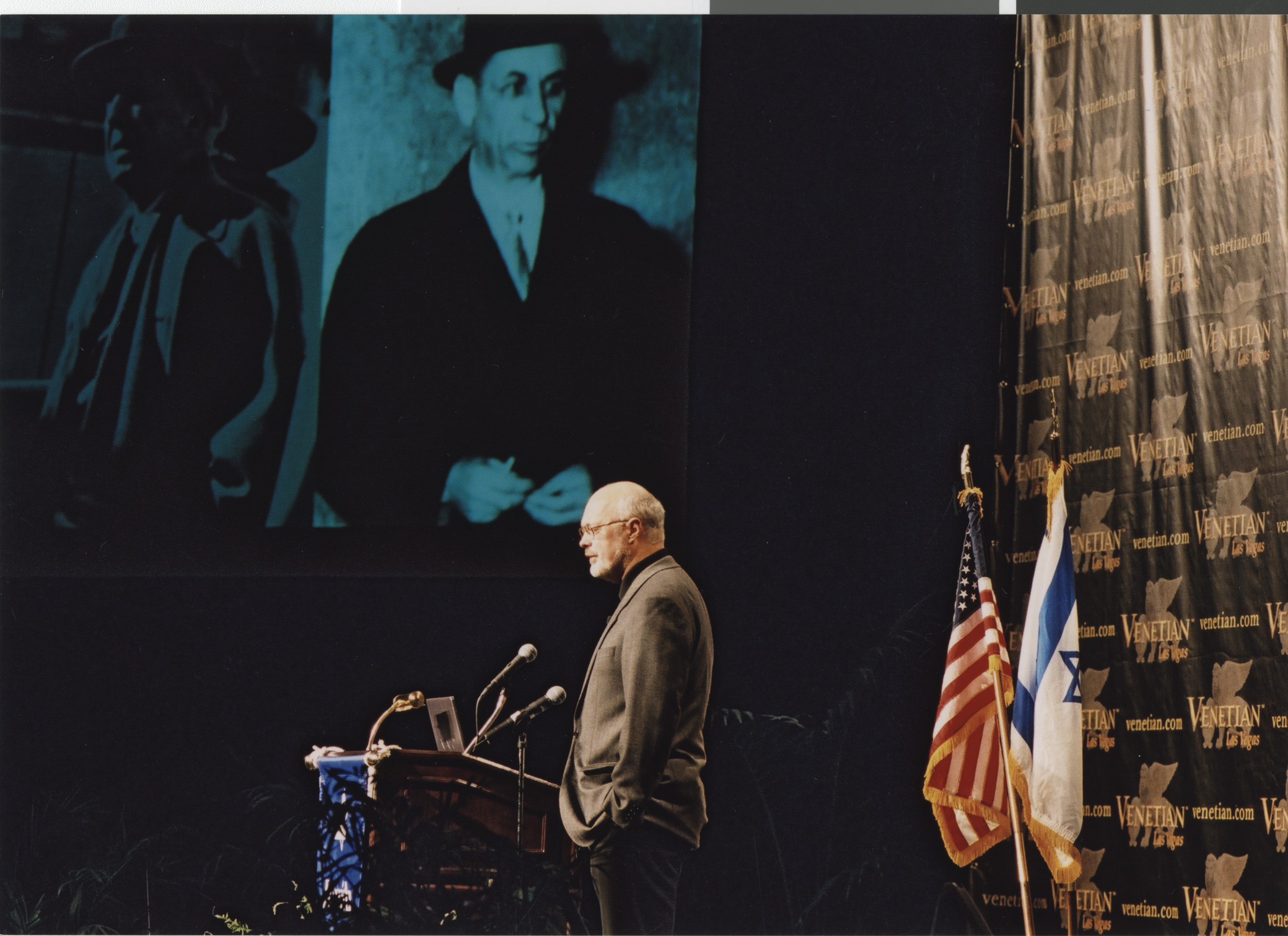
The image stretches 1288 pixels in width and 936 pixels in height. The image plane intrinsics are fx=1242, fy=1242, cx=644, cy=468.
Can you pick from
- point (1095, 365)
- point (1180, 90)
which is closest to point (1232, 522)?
point (1095, 365)

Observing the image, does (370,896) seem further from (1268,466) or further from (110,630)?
(1268,466)

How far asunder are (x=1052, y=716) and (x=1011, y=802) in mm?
326

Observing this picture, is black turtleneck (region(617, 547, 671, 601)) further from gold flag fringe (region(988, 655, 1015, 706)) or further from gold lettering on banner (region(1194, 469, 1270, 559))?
gold lettering on banner (region(1194, 469, 1270, 559))

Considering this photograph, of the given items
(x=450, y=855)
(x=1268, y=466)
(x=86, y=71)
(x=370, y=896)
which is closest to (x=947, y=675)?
(x=1268, y=466)

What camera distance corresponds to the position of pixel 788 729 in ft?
16.6

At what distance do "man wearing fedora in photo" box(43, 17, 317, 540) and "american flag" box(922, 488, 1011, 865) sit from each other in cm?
289

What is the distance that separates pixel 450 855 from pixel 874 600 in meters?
2.04

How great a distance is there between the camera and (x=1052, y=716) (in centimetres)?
430

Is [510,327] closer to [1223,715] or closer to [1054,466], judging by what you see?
[1054,466]

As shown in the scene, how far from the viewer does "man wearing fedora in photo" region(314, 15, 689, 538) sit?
17.2 feet

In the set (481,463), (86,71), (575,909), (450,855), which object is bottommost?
(575,909)

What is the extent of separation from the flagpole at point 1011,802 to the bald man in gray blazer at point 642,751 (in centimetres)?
111

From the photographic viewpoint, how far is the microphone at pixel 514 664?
469 centimetres

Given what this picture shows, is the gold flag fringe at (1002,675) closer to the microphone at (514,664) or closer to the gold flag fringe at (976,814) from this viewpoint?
the gold flag fringe at (976,814)
